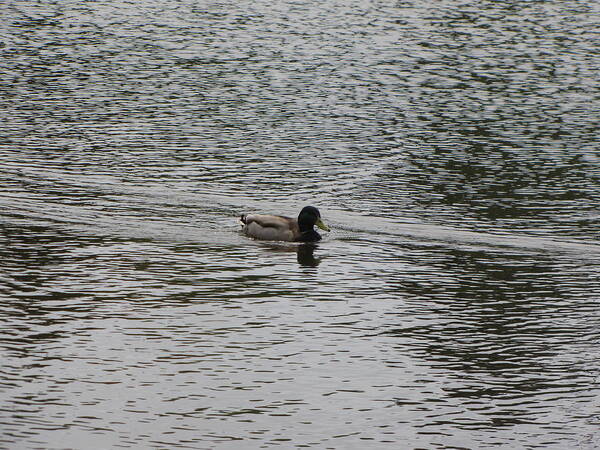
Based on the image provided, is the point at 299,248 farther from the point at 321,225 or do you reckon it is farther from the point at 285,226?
the point at 321,225

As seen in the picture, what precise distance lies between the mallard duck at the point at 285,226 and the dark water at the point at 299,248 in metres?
0.19

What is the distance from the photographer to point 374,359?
15547 mm

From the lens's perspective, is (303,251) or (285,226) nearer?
(303,251)

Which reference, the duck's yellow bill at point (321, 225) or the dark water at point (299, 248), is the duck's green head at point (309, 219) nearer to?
the duck's yellow bill at point (321, 225)

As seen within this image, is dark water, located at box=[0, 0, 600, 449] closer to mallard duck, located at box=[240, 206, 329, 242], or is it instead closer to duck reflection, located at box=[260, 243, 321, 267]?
duck reflection, located at box=[260, 243, 321, 267]

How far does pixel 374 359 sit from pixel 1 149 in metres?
14.2

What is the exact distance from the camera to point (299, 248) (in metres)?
21.6

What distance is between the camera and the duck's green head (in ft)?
70.6

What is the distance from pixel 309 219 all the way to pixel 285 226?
0.43m

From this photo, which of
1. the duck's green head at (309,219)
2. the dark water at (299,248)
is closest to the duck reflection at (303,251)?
the dark water at (299,248)

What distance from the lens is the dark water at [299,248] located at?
45.6ft

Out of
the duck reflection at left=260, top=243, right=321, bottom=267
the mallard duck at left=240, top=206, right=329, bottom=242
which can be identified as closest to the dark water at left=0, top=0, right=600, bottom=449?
the duck reflection at left=260, top=243, right=321, bottom=267

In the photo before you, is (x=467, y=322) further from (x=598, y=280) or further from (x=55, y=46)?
(x=55, y=46)

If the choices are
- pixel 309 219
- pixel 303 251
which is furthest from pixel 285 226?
pixel 303 251
